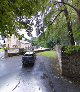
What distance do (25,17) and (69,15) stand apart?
1902 centimetres

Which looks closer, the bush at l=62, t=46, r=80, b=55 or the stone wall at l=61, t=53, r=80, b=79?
the stone wall at l=61, t=53, r=80, b=79

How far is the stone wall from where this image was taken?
21.0m

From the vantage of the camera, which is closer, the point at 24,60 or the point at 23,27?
the point at 23,27

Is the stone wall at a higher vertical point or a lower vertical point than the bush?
lower

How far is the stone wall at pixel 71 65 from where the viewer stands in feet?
68.8

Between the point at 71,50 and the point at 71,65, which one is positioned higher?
the point at 71,50

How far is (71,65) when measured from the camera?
21.7 m

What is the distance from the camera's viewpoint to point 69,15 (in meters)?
27.2

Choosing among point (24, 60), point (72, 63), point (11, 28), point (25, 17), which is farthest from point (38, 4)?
point (24, 60)

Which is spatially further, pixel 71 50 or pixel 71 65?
pixel 71 50

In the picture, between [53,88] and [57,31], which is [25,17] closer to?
[53,88]

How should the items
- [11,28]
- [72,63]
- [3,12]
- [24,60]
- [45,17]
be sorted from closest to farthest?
1. [3,12]
2. [11,28]
3. [72,63]
4. [45,17]
5. [24,60]

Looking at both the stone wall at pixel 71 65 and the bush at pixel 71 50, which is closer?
the stone wall at pixel 71 65

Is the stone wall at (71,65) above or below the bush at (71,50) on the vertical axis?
below
